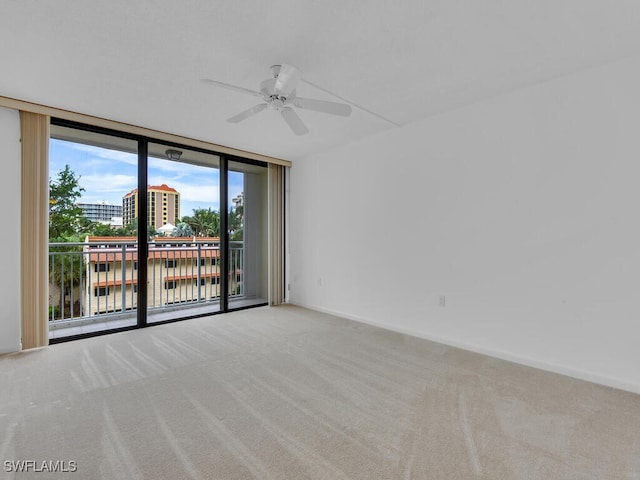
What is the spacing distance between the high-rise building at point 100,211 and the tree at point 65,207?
0.06m

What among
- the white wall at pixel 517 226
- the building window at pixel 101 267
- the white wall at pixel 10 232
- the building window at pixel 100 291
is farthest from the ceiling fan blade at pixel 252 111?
the building window at pixel 100 291

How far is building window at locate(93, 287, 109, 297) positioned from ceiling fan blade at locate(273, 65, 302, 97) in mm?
3660

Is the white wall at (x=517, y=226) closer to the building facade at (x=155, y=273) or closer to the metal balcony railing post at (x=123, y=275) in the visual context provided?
the building facade at (x=155, y=273)

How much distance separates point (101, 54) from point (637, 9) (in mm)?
3374

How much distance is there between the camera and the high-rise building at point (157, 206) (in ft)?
12.8

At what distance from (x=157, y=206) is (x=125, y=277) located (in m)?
1.11

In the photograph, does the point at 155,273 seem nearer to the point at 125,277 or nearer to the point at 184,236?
the point at 125,277

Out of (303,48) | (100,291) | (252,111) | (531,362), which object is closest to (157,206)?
(100,291)

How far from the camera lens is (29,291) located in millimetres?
3020

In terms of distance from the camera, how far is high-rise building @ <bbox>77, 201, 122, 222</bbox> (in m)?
3.86

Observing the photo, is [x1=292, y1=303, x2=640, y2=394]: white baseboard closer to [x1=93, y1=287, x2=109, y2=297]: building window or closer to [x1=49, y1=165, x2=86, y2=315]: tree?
[x1=93, y1=287, x2=109, y2=297]: building window

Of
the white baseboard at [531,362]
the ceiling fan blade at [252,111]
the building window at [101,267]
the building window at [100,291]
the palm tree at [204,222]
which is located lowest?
the white baseboard at [531,362]

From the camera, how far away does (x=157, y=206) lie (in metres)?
4.21

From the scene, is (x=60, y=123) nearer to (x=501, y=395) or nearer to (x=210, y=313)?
(x=210, y=313)
